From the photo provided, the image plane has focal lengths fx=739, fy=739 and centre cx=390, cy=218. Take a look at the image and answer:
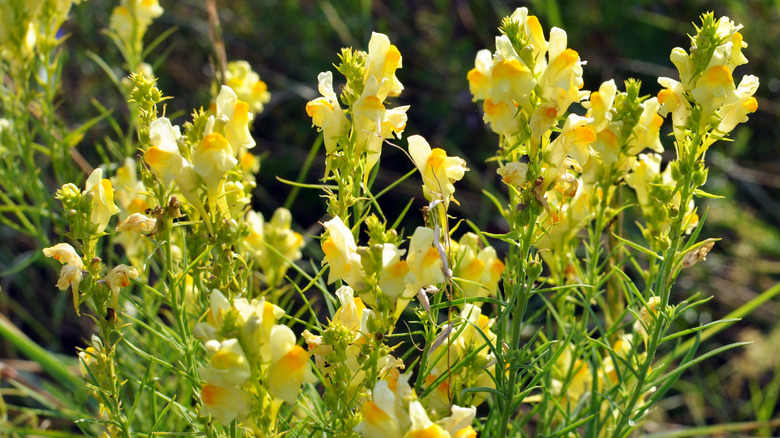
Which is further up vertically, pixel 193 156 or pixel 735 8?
pixel 735 8

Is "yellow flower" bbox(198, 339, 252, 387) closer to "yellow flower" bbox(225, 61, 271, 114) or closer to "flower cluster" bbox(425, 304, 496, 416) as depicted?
"flower cluster" bbox(425, 304, 496, 416)

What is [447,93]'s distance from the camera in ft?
8.01

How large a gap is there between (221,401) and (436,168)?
0.32 metres

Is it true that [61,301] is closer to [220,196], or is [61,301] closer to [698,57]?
[220,196]

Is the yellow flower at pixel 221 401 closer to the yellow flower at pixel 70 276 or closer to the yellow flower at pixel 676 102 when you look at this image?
the yellow flower at pixel 70 276

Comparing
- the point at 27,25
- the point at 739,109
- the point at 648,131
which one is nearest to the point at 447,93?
the point at 27,25

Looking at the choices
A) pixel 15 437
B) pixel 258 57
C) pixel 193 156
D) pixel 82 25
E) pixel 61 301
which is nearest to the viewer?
pixel 193 156

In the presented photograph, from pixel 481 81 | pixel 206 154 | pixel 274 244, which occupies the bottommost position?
pixel 274 244

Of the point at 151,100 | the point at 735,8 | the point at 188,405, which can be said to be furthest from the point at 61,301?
the point at 735,8

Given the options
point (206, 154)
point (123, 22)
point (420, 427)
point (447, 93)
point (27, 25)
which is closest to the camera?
point (420, 427)

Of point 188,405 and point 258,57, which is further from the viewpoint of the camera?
point 258,57

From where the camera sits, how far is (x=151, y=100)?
77 centimetres

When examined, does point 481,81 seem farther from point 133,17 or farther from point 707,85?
point 133,17

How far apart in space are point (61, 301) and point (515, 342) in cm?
150
